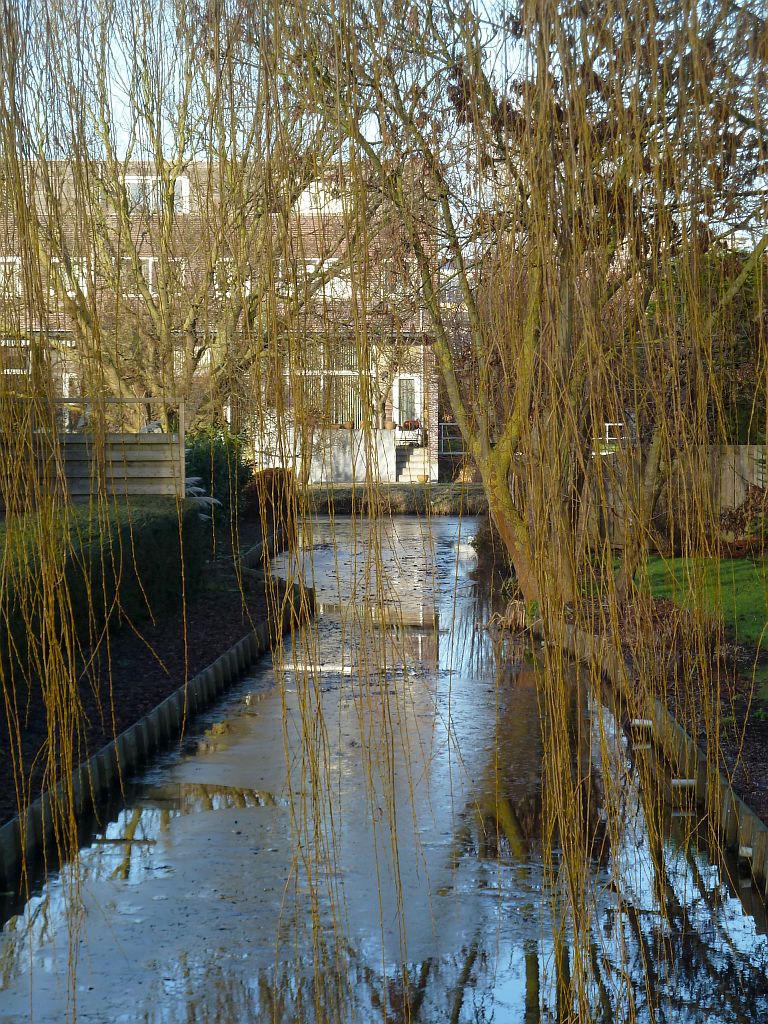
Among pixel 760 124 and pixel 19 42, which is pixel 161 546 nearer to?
pixel 19 42

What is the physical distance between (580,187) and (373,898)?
2.81 meters

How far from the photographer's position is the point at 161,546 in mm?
8438

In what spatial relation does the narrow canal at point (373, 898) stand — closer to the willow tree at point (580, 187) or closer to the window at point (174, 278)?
the willow tree at point (580, 187)

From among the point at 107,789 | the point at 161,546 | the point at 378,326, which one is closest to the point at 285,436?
the point at 378,326

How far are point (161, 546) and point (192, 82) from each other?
6.25 meters

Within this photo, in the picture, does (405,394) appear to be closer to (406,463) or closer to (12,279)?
(12,279)

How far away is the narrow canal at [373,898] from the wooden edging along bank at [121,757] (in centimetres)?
15

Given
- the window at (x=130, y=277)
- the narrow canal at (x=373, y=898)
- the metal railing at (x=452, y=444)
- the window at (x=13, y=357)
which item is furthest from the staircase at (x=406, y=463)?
the window at (x=13, y=357)

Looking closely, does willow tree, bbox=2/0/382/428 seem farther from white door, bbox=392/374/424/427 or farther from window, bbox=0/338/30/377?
white door, bbox=392/374/424/427

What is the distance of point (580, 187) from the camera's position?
2092 mm

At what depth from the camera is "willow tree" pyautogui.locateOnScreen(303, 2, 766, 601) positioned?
2023mm

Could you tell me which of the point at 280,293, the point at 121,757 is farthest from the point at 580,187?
the point at 121,757

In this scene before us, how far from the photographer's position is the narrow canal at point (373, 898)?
217cm

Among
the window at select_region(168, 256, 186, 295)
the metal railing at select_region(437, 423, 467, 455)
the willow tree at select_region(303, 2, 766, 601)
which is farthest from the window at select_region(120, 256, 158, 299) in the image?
the willow tree at select_region(303, 2, 766, 601)
